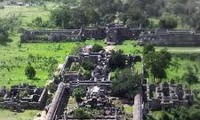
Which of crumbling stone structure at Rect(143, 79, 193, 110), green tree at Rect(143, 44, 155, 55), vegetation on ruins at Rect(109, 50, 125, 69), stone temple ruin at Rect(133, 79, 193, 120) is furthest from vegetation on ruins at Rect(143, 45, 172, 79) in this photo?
stone temple ruin at Rect(133, 79, 193, 120)

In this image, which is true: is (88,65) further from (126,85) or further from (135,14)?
(135,14)

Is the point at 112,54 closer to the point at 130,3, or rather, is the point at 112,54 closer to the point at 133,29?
the point at 133,29

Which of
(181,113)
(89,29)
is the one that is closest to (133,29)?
(89,29)

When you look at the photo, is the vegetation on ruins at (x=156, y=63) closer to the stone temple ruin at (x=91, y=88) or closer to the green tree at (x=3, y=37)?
the stone temple ruin at (x=91, y=88)

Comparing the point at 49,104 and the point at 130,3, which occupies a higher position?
the point at 130,3

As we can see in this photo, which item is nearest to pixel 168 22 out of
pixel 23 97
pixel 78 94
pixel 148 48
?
pixel 148 48

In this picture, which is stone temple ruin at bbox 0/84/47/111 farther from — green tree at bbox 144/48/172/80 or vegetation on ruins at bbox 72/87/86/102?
green tree at bbox 144/48/172/80
